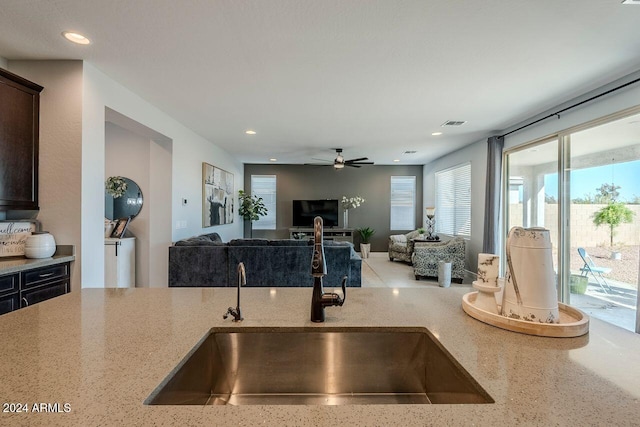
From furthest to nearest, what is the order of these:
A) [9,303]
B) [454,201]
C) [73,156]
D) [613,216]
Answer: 1. [454,201]
2. [613,216]
3. [73,156]
4. [9,303]

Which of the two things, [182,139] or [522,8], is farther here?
[182,139]

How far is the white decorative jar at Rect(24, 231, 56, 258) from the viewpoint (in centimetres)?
247

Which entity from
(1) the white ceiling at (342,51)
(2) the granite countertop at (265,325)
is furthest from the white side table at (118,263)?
(2) the granite countertop at (265,325)

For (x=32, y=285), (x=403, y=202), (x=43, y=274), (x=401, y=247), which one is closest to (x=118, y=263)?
(x=43, y=274)

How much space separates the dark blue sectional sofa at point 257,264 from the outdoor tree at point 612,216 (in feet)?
8.75

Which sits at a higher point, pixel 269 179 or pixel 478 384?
pixel 269 179

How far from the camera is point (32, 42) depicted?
7.85 feet

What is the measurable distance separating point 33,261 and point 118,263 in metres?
1.70

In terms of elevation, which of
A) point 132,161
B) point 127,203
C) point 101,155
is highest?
point 132,161

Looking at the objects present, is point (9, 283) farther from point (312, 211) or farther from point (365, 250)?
point (365, 250)

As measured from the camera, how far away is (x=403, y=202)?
28.0 feet

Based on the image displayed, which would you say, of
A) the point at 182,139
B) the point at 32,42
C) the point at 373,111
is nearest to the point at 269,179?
the point at 182,139

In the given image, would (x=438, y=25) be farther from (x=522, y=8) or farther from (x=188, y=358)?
(x=188, y=358)

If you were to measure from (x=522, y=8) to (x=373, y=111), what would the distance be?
2.10 meters
